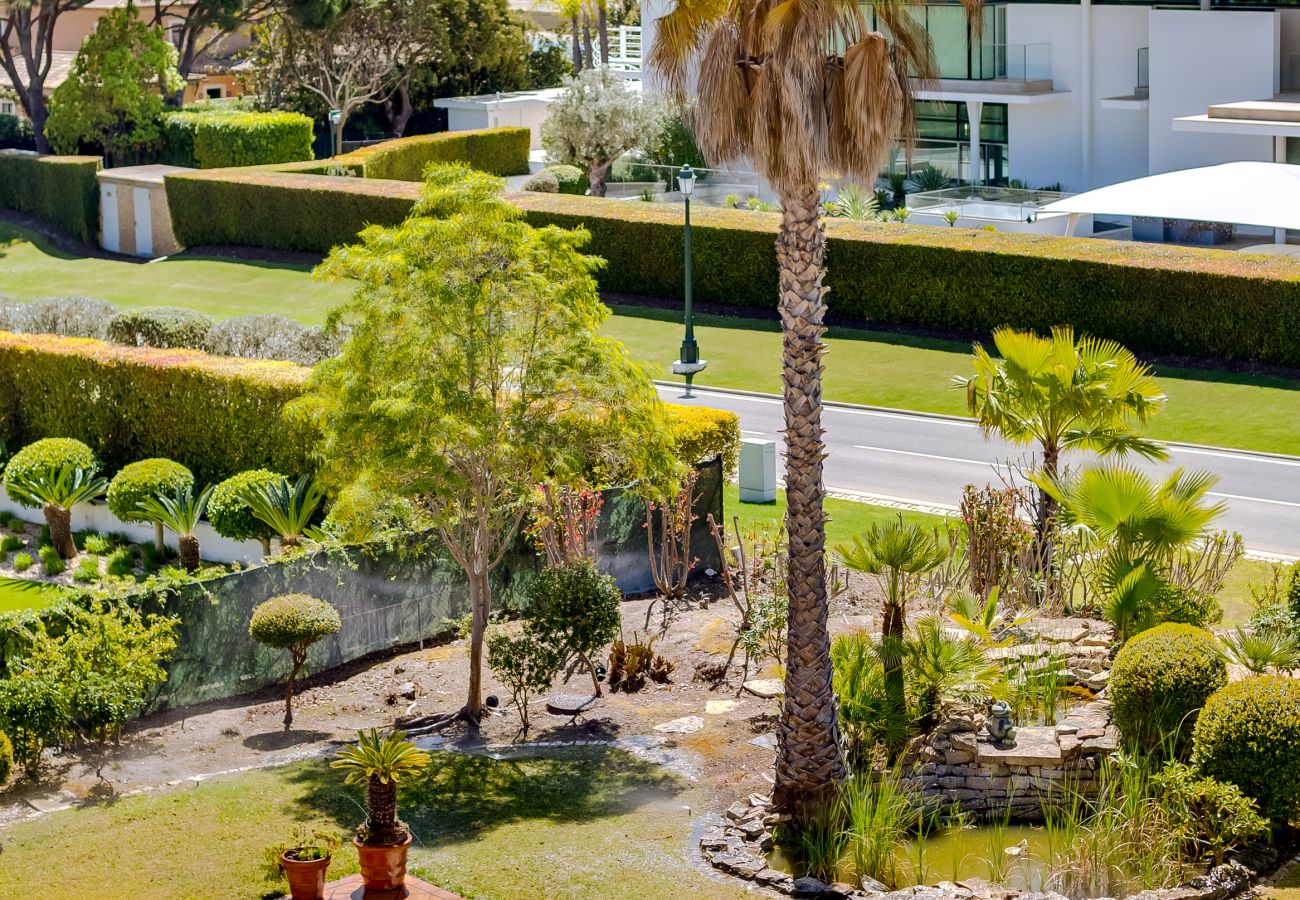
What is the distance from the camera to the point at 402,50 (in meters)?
64.5

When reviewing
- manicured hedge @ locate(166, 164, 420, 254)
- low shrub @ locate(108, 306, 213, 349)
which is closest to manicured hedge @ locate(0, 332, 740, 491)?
low shrub @ locate(108, 306, 213, 349)

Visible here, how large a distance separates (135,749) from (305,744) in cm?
155

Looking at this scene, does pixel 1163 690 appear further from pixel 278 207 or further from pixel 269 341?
pixel 278 207

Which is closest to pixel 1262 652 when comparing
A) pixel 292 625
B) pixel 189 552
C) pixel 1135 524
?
pixel 1135 524

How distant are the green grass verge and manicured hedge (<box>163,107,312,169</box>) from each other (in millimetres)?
32344

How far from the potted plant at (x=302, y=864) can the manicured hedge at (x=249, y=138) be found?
4371 centimetres

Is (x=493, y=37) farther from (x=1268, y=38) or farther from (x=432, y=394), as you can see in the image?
(x=432, y=394)

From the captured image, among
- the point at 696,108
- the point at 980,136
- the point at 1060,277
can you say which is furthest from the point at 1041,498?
the point at 980,136

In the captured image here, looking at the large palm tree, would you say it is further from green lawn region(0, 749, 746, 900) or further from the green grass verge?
the green grass verge

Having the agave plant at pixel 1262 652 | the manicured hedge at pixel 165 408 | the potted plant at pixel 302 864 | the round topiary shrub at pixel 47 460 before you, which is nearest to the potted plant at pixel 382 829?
the potted plant at pixel 302 864

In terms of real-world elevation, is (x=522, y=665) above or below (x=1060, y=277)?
below

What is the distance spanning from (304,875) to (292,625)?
15.6ft

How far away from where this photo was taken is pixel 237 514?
22797 mm

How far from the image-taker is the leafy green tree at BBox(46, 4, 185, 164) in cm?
5503
